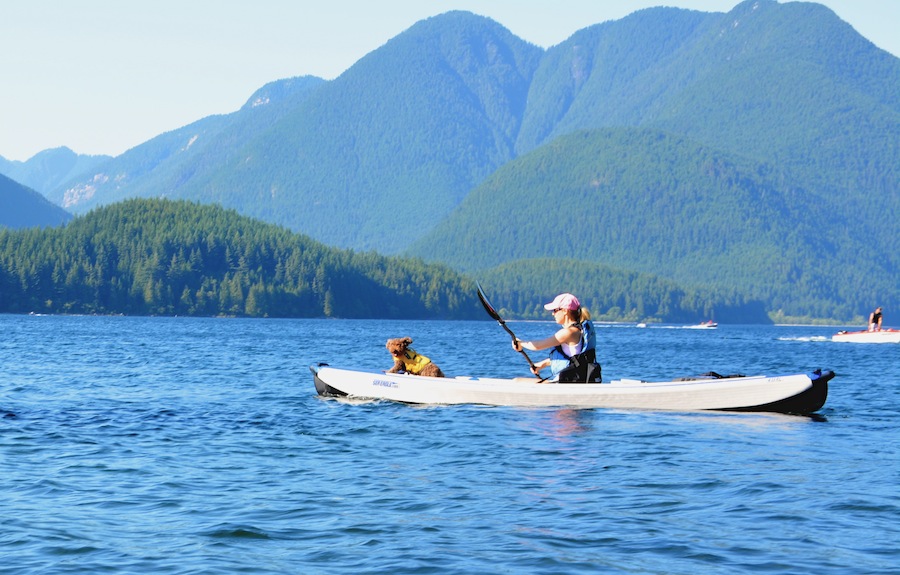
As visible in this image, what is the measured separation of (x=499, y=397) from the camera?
33188mm

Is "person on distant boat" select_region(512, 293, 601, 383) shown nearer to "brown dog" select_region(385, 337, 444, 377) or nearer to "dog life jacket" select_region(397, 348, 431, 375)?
"brown dog" select_region(385, 337, 444, 377)

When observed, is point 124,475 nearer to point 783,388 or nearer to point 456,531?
point 456,531

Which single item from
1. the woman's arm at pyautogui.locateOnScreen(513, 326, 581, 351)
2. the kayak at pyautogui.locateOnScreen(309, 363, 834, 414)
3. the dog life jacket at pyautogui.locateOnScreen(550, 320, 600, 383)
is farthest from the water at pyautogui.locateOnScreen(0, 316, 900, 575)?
the woman's arm at pyautogui.locateOnScreen(513, 326, 581, 351)

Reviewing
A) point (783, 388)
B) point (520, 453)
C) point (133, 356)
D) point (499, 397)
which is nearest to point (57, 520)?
point (520, 453)

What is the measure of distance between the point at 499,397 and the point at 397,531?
16218 mm

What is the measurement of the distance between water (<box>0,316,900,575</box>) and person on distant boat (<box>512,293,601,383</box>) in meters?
1.00

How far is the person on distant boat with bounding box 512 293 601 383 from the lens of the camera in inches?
1181

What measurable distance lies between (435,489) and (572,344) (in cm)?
1127

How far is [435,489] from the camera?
20500 millimetres

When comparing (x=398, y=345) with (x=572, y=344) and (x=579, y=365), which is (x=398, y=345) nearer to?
(x=579, y=365)

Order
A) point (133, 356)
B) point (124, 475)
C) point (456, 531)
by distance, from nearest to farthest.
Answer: point (456, 531), point (124, 475), point (133, 356)

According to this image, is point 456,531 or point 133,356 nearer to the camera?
point 456,531

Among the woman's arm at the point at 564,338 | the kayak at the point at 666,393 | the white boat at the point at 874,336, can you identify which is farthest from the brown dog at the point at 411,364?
the white boat at the point at 874,336

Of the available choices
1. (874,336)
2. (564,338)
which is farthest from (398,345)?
(874,336)
